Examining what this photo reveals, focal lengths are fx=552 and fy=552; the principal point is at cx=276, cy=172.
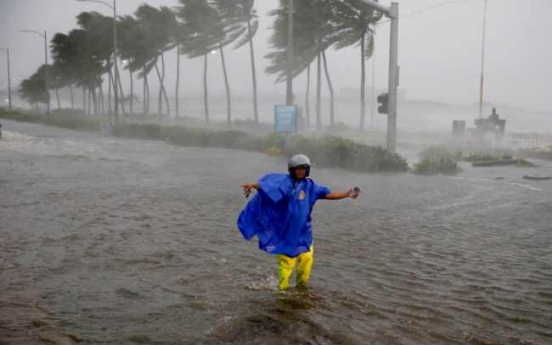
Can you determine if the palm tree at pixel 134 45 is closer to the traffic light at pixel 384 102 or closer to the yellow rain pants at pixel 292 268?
the traffic light at pixel 384 102

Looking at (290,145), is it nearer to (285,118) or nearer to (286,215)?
(285,118)

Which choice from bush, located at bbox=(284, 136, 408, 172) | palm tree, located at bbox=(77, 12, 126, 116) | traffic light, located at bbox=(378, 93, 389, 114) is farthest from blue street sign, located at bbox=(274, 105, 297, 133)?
palm tree, located at bbox=(77, 12, 126, 116)

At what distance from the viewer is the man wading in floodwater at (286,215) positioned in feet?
18.7

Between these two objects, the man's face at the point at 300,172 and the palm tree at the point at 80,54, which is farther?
the palm tree at the point at 80,54

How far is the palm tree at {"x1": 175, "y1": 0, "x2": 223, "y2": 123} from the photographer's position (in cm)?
4525

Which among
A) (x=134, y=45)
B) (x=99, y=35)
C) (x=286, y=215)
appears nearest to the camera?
(x=286, y=215)

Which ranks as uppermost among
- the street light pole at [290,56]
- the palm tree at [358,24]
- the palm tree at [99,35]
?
the palm tree at [99,35]

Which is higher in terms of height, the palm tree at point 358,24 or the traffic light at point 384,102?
the palm tree at point 358,24

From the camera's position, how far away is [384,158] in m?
18.6

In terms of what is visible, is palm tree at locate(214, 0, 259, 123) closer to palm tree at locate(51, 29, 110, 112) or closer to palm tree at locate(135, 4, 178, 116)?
palm tree at locate(135, 4, 178, 116)

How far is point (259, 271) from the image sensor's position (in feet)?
22.5

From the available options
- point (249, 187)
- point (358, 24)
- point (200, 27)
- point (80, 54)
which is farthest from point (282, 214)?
point (80, 54)

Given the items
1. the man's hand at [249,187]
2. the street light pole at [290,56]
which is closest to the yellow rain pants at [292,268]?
the man's hand at [249,187]

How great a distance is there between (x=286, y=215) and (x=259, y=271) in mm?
1370
